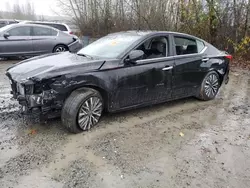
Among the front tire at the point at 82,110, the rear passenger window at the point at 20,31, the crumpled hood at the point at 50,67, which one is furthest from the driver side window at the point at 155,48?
the rear passenger window at the point at 20,31

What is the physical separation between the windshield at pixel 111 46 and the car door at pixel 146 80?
0.86 ft

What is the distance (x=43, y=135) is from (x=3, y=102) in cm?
192

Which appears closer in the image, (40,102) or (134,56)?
(40,102)

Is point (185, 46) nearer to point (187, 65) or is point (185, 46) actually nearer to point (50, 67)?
point (187, 65)

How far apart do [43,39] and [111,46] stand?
7.17 m

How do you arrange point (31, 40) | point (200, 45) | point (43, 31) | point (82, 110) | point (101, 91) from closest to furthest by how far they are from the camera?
point (82, 110)
point (101, 91)
point (200, 45)
point (31, 40)
point (43, 31)

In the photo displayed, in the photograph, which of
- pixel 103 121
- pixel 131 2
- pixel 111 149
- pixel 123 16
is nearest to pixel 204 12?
pixel 131 2

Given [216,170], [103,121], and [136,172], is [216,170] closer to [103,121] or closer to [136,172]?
[136,172]

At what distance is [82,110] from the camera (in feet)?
13.8

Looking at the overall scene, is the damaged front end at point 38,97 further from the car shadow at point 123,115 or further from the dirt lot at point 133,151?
the dirt lot at point 133,151

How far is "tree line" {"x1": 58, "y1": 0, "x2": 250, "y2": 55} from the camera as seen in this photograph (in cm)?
1235

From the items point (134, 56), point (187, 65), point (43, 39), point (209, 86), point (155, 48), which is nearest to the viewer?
point (134, 56)

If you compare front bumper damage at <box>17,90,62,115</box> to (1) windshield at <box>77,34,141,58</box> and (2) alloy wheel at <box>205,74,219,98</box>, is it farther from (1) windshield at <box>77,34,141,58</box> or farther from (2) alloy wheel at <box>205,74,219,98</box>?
(2) alloy wheel at <box>205,74,219,98</box>

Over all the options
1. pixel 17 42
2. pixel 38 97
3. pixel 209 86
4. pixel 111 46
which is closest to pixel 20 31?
pixel 17 42
